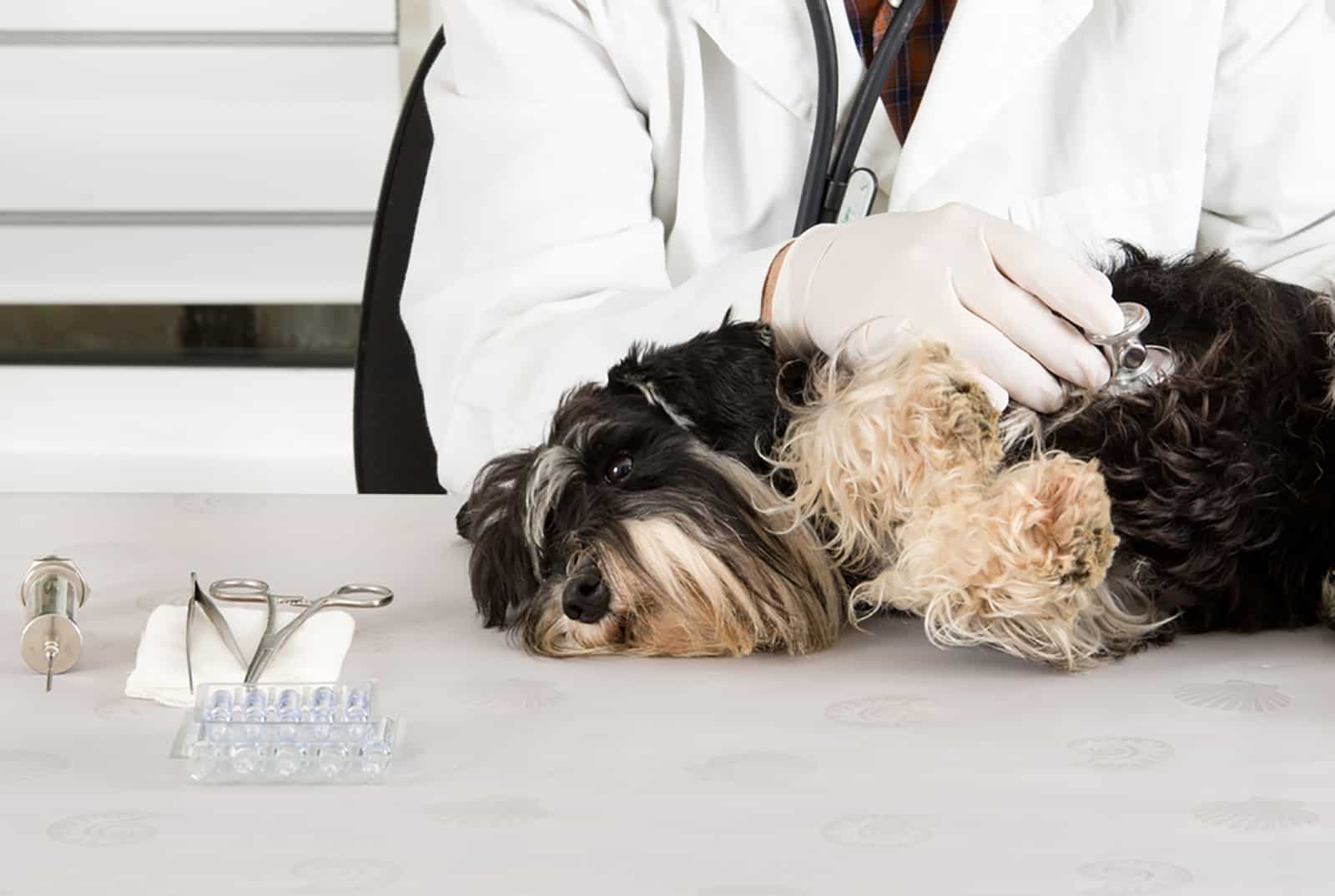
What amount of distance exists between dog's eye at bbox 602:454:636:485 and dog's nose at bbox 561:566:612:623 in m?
0.07

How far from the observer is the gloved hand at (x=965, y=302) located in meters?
1.05

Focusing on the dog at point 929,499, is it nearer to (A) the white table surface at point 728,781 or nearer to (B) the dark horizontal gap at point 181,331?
(A) the white table surface at point 728,781

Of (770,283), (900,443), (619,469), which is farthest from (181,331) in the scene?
(900,443)

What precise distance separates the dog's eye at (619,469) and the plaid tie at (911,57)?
0.76 metres

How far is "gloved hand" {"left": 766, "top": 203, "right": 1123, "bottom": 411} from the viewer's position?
1.05m

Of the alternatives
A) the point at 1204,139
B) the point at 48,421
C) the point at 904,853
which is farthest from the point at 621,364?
the point at 48,421

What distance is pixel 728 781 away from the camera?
2.59 ft

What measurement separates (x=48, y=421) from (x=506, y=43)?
1.95 metres

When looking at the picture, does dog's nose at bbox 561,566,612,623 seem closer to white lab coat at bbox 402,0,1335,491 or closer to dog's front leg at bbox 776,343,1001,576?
dog's front leg at bbox 776,343,1001,576

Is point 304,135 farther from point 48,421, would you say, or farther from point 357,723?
point 357,723

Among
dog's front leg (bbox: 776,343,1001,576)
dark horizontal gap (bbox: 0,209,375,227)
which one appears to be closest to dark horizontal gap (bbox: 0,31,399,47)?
dark horizontal gap (bbox: 0,209,375,227)

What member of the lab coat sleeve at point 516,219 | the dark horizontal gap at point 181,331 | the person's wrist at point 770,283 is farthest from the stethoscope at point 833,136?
the dark horizontal gap at point 181,331

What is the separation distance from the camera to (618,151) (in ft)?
5.34

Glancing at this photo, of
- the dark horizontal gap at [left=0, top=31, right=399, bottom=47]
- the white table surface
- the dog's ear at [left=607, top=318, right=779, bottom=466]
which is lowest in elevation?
the white table surface
